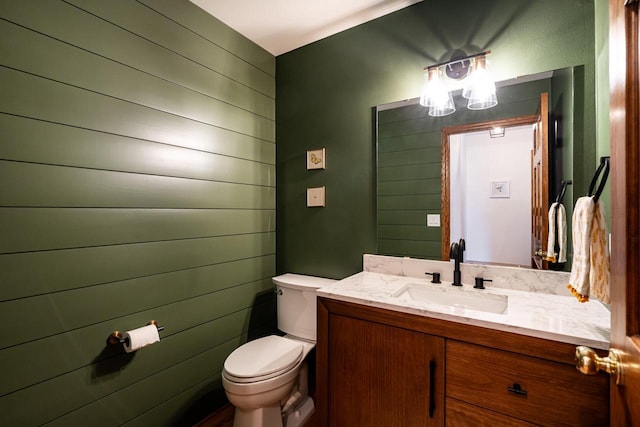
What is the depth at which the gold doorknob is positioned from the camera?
63 cm

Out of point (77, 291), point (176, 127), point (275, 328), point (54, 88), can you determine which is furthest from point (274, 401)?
point (54, 88)

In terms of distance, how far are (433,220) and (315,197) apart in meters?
0.80

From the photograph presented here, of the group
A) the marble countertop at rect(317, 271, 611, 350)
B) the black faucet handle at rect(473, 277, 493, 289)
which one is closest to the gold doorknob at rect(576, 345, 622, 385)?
the marble countertop at rect(317, 271, 611, 350)

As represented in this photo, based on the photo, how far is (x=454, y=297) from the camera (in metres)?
1.49

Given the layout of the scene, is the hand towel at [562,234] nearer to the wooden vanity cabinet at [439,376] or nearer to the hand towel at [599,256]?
the hand towel at [599,256]

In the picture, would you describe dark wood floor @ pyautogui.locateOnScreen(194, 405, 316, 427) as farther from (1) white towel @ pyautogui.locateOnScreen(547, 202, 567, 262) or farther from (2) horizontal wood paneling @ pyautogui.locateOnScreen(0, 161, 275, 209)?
(1) white towel @ pyautogui.locateOnScreen(547, 202, 567, 262)

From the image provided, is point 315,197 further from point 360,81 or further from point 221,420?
point 221,420

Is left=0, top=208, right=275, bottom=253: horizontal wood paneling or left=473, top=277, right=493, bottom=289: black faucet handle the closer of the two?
left=0, top=208, right=275, bottom=253: horizontal wood paneling

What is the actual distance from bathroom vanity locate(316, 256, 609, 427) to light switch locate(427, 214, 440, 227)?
1.02 ft

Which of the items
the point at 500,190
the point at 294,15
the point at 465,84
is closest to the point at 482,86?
the point at 465,84

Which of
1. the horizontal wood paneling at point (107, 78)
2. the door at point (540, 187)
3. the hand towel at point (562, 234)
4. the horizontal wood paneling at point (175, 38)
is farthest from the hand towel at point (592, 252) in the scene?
the horizontal wood paneling at point (175, 38)

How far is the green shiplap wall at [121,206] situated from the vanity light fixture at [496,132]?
1.47 metres

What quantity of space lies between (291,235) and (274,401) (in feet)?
3.50

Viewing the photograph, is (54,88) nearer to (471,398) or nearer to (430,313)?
(430,313)
